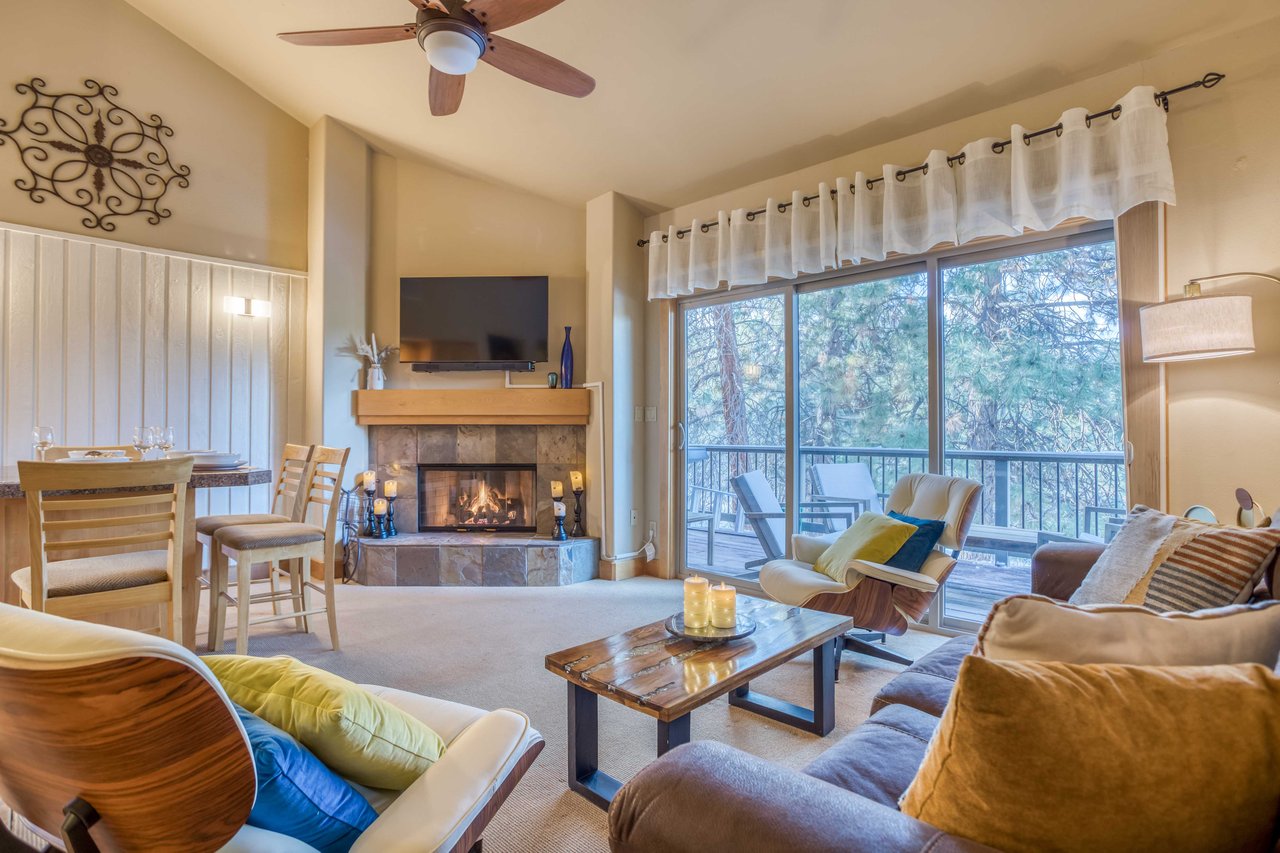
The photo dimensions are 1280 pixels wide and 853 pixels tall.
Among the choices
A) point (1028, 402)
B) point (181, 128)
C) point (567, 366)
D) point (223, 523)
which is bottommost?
point (223, 523)

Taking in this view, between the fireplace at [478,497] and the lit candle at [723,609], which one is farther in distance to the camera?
the fireplace at [478,497]

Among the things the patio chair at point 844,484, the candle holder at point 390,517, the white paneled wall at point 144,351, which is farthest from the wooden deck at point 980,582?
the white paneled wall at point 144,351

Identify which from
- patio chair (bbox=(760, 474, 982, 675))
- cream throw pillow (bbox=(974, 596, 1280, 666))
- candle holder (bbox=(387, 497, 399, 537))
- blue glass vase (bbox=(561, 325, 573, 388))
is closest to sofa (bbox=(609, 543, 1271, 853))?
cream throw pillow (bbox=(974, 596, 1280, 666))

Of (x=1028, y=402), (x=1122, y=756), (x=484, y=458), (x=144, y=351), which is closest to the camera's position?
(x=1122, y=756)

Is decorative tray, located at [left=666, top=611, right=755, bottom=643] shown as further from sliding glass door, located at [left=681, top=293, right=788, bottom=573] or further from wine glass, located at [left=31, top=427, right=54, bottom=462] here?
wine glass, located at [left=31, top=427, right=54, bottom=462]

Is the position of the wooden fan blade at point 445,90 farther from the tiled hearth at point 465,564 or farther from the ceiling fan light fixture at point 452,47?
the tiled hearth at point 465,564

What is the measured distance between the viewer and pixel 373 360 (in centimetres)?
483

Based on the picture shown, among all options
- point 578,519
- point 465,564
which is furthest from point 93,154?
point 578,519

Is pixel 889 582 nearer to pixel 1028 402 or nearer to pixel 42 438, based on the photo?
pixel 1028 402

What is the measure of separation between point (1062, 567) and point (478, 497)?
3777 millimetres

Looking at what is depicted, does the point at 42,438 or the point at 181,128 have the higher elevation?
the point at 181,128

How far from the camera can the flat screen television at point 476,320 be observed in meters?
4.78

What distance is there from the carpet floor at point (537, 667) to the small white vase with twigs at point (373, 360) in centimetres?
142

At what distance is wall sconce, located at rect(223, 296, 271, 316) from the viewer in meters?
4.41
